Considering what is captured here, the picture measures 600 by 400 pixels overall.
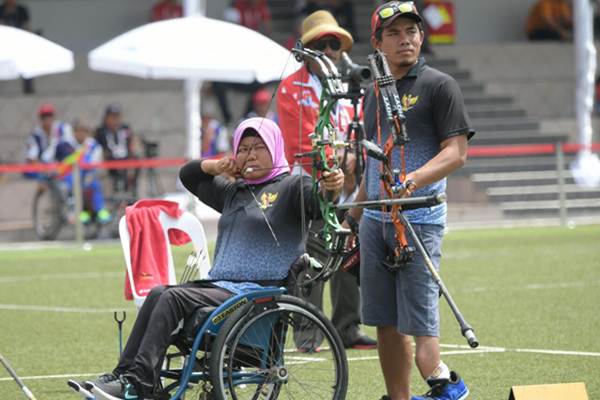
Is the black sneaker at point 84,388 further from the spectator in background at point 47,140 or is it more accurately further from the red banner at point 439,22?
the red banner at point 439,22

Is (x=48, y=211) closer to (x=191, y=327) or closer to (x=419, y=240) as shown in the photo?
(x=191, y=327)

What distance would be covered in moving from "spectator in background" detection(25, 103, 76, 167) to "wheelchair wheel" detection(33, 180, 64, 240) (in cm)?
79

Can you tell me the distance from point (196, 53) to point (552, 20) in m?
12.6

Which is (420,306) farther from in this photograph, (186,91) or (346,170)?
(186,91)

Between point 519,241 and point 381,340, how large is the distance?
11364 mm

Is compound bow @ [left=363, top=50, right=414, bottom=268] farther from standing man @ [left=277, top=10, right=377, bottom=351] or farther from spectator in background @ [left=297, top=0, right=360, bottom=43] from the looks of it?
spectator in background @ [left=297, top=0, right=360, bottom=43]

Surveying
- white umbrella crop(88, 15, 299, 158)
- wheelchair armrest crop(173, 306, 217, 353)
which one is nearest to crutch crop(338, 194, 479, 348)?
wheelchair armrest crop(173, 306, 217, 353)

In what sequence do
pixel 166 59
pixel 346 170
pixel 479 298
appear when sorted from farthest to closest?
1. pixel 166 59
2. pixel 479 298
3. pixel 346 170

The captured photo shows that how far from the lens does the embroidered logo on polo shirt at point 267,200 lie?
23.9 ft

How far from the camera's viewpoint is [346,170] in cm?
945

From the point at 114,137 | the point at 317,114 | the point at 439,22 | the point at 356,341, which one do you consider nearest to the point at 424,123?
the point at 317,114

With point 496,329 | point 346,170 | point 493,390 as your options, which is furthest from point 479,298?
point 493,390

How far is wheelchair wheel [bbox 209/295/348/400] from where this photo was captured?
6.61 meters

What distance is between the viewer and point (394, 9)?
6844 mm
